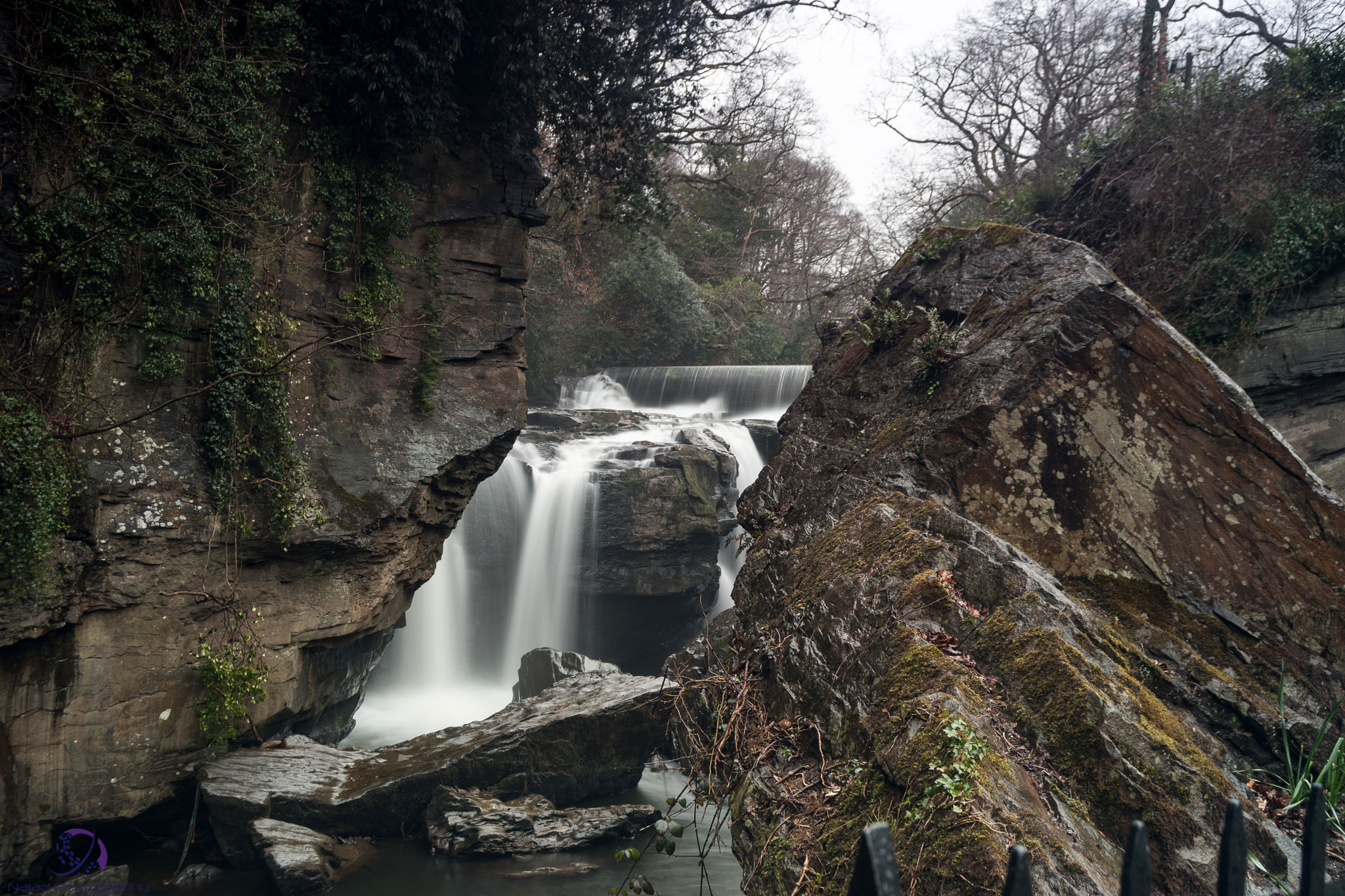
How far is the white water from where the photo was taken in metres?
10.3

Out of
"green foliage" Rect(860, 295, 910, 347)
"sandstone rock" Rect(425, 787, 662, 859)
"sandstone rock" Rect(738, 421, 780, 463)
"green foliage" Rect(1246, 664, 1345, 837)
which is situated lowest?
"sandstone rock" Rect(425, 787, 662, 859)

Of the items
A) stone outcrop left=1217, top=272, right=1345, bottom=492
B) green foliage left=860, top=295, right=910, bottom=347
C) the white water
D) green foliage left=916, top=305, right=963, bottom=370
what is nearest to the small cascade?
the white water

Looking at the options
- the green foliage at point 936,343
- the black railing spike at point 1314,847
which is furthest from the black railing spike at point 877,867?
the green foliage at point 936,343

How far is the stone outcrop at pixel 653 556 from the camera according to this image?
464 inches

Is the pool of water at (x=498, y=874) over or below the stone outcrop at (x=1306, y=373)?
below

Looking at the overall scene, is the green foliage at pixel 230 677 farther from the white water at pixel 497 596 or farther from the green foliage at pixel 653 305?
the green foliage at pixel 653 305

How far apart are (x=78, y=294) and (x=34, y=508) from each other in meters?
1.61

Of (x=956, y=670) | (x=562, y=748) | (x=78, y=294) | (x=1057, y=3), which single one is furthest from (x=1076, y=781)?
(x=1057, y=3)

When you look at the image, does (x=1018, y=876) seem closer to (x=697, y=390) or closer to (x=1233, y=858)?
(x=1233, y=858)

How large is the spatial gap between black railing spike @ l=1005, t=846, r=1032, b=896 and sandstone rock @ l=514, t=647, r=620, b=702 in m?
8.09

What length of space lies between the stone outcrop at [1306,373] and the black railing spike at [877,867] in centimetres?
952

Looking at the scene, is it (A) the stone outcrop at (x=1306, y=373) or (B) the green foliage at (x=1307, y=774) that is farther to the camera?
(A) the stone outcrop at (x=1306, y=373)

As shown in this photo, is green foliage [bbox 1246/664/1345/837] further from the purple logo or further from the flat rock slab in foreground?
the purple logo

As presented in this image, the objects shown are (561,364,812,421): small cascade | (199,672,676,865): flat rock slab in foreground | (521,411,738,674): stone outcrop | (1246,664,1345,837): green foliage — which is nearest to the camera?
(1246,664,1345,837): green foliage
